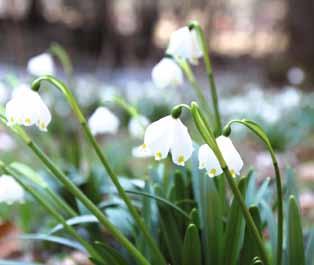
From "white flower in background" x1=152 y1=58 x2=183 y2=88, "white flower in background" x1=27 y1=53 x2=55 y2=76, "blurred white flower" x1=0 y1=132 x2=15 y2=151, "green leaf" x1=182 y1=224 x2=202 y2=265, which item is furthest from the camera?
"blurred white flower" x1=0 y1=132 x2=15 y2=151

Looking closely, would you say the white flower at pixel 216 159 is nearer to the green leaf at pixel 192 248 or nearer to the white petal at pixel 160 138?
the white petal at pixel 160 138

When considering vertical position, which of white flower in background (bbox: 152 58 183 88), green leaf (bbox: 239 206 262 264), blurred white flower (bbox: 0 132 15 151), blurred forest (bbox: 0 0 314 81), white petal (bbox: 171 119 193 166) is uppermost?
blurred forest (bbox: 0 0 314 81)

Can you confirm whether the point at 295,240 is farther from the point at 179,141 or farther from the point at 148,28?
the point at 148,28

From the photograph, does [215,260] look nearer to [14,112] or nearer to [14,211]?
[14,112]

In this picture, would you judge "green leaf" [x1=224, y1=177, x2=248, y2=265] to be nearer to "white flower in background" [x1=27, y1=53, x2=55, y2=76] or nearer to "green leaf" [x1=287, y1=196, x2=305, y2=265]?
"green leaf" [x1=287, y1=196, x2=305, y2=265]

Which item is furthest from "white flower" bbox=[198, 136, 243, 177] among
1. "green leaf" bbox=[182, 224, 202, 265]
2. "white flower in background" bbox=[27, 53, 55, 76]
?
"white flower in background" bbox=[27, 53, 55, 76]

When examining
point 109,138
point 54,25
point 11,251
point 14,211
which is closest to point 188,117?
point 109,138
